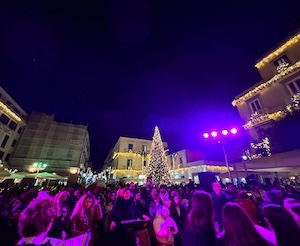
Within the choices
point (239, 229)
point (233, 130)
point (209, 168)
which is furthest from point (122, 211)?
point (209, 168)

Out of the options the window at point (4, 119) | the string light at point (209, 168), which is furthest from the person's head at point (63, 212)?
the window at point (4, 119)

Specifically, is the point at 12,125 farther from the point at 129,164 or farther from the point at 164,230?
the point at 164,230

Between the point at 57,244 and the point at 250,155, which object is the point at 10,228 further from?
the point at 250,155

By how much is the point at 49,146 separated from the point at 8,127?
723 cm

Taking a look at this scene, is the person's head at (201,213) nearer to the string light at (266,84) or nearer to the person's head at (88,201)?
the person's head at (88,201)

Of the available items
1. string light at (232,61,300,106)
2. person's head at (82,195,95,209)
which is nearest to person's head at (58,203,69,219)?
person's head at (82,195,95,209)

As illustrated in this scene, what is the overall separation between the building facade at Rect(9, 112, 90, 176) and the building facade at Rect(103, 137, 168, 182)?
10.6 meters

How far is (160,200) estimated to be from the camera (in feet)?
20.1

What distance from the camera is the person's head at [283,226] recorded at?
1669mm

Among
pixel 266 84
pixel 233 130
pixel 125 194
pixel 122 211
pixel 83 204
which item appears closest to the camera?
pixel 83 204

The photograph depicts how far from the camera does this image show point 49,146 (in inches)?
1094

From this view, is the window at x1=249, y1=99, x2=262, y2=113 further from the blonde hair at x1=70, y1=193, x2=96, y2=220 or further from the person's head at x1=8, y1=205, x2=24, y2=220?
the person's head at x1=8, y1=205, x2=24, y2=220

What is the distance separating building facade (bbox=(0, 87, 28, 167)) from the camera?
23891 mm

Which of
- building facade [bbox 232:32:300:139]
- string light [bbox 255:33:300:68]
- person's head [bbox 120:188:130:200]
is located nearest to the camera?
person's head [bbox 120:188:130:200]
